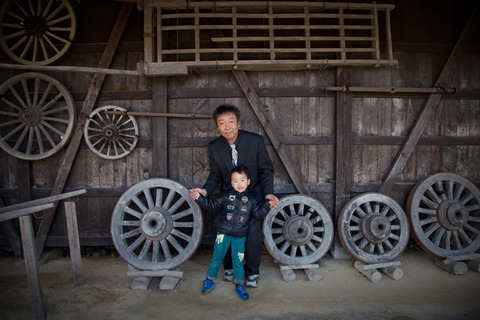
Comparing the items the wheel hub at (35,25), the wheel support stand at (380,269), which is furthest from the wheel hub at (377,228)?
the wheel hub at (35,25)

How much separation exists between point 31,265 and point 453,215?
4302 mm

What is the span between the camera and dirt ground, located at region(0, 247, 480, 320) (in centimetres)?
255

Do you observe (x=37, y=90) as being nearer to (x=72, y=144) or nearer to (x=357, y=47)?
(x=72, y=144)

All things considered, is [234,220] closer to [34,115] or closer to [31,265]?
[31,265]

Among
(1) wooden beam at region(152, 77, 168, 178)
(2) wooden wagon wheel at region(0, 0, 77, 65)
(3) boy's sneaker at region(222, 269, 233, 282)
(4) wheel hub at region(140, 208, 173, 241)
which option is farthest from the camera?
(1) wooden beam at region(152, 77, 168, 178)

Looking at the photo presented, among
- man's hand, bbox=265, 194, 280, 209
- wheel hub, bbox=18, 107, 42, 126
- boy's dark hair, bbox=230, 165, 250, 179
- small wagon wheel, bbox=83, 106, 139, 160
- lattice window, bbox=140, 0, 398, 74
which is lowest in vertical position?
man's hand, bbox=265, 194, 280, 209

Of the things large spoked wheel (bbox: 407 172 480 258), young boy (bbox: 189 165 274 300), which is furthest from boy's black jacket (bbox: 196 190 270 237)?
large spoked wheel (bbox: 407 172 480 258)

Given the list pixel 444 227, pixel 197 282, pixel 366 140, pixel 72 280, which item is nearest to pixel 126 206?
pixel 72 280

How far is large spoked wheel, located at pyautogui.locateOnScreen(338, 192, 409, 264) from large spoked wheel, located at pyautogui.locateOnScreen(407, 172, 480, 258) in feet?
0.82

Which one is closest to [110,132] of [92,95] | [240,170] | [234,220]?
[92,95]

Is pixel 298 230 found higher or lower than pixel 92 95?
lower

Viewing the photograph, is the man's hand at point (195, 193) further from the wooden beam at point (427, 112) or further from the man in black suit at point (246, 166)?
the wooden beam at point (427, 112)

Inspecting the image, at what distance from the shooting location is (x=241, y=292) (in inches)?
109

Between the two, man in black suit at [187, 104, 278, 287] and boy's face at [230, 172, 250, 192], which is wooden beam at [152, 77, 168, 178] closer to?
man in black suit at [187, 104, 278, 287]
